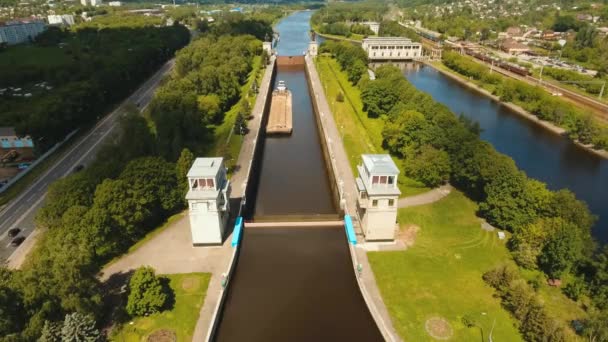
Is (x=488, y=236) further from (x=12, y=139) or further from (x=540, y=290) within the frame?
(x=12, y=139)

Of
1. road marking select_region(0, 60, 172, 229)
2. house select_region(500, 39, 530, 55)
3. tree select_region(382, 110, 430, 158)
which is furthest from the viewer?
house select_region(500, 39, 530, 55)

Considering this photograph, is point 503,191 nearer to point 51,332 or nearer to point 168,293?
point 168,293

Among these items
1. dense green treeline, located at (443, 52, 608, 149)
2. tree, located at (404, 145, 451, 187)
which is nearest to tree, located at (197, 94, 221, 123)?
tree, located at (404, 145, 451, 187)

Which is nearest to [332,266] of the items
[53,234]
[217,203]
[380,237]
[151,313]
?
[380,237]

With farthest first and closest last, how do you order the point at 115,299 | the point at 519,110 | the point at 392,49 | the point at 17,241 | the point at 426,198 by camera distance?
the point at 392,49, the point at 519,110, the point at 426,198, the point at 17,241, the point at 115,299

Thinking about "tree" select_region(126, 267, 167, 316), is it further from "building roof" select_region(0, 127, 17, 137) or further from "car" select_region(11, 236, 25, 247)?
"building roof" select_region(0, 127, 17, 137)

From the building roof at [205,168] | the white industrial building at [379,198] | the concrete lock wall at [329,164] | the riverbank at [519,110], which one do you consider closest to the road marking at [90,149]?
the building roof at [205,168]

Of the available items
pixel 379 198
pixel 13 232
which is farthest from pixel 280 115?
pixel 13 232

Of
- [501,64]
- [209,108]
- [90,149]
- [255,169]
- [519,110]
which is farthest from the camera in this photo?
[501,64]
